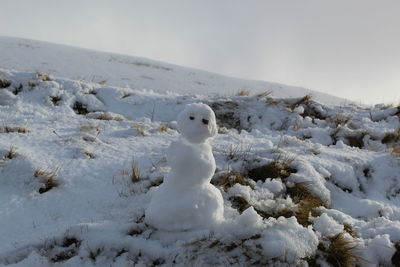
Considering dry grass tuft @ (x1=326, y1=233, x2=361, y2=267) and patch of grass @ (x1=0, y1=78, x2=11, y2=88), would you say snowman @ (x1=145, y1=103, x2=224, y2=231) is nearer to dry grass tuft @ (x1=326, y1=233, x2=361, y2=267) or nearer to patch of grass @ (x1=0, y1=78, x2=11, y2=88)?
dry grass tuft @ (x1=326, y1=233, x2=361, y2=267)

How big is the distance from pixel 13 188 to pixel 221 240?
208cm

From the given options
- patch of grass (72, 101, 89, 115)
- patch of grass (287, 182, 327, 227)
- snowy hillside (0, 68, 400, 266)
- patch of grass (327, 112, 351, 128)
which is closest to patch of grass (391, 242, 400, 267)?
snowy hillside (0, 68, 400, 266)

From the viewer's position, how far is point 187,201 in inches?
104

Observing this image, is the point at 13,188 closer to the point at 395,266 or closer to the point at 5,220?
the point at 5,220

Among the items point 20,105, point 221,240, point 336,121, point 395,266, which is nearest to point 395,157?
point 336,121

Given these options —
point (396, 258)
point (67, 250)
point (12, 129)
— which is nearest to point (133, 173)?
point (67, 250)

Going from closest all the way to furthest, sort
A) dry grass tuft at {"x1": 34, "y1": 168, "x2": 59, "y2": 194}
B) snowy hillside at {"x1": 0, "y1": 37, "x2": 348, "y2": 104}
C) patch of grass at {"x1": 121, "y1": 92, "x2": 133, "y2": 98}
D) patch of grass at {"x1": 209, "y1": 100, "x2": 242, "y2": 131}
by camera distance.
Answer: dry grass tuft at {"x1": 34, "y1": 168, "x2": 59, "y2": 194} < patch of grass at {"x1": 209, "y1": 100, "x2": 242, "y2": 131} < patch of grass at {"x1": 121, "y1": 92, "x2": 133, "y2": 98} < snowy hillside at {"x1": 0, "y1": 37, "x2": 348, "y2": 104}

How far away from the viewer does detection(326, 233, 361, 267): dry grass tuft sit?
8.55 feet

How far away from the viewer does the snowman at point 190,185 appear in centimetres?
266

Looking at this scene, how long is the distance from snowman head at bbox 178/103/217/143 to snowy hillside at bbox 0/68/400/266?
632 millimetres

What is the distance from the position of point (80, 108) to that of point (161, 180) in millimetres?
3244

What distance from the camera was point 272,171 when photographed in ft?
13.0

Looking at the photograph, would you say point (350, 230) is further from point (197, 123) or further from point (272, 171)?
point (197, 123)

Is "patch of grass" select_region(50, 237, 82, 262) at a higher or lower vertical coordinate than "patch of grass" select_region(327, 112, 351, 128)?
lower
